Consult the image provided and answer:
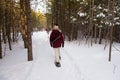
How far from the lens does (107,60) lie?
12.8 m

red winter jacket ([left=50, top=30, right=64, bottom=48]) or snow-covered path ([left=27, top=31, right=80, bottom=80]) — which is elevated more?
red winter jacket ([left=50, top=30, right=64, bottom=48])

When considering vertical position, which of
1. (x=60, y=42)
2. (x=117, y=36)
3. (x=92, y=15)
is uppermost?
(x=92, y=15)

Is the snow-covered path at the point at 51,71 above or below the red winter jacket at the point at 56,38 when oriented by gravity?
below

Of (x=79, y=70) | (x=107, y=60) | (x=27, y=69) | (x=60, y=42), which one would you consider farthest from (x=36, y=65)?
(x=107, y=60)

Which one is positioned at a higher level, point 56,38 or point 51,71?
point 56,38

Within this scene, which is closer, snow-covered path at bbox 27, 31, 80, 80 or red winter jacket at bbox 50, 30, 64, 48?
snow-covered path at bbox 27, 31, 80, 80

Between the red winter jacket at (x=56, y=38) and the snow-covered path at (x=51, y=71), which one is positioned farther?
the red winter jacket at (x=56, y=38)

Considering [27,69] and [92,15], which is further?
[92,15]

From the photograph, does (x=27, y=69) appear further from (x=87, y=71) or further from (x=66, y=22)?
(x=66, y=22)

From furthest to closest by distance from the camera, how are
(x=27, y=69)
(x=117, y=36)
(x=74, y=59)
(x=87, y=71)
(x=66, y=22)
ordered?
(x=66, y=22) < (x=117, y=36) < (x=74, y=59) < (x=27, y=69) < (x=87, y=71)

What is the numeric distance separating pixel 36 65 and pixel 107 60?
4.23 m

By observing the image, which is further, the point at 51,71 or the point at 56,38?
the point at 56,38

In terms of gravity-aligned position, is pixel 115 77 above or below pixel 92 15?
below

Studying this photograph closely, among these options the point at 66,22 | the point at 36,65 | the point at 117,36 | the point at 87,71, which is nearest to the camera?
the point at 87,71
